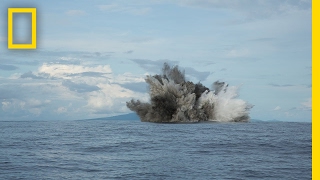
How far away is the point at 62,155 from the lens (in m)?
15.4

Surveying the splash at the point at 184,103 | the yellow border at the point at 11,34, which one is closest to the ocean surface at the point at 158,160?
the yellow border at the point at 11,34

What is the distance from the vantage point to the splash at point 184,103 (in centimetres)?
3903

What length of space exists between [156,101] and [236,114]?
8615 mm

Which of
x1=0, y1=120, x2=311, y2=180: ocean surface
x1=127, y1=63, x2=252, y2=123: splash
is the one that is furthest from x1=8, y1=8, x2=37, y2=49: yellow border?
x1=127, y1=63, x2=252, y2=123: splash

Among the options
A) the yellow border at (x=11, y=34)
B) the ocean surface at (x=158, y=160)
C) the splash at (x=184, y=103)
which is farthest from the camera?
the splash at (x=184, y=103)

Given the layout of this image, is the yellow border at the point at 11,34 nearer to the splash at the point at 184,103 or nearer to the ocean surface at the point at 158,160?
the ocean surface at the point at 158,160

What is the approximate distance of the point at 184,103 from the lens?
38.9 meters

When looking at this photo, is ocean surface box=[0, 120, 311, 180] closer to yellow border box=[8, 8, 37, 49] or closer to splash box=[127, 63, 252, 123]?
yellow border box=[8, 8, 37, 49]

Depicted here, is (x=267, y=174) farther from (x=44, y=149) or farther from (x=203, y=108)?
(x=203, y=108)

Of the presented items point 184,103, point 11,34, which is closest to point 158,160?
point 11,34

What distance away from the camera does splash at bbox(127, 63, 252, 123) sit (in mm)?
39031

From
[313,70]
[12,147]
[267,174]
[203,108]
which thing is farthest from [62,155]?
[203,108]

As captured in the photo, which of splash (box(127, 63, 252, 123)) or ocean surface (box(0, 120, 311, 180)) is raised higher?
splash (box(127, 63, 252, 123))

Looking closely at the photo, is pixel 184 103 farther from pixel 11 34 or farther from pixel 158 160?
pixel 11 34
